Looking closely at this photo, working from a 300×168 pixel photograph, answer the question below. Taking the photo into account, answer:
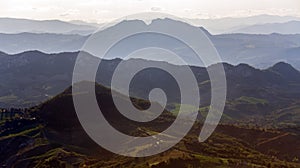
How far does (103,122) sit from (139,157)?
50.6 meters

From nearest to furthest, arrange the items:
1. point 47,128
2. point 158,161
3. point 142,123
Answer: point 158,161, point 47,128, point 142,123

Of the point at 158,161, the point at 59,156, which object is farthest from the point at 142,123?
the point at 158,161

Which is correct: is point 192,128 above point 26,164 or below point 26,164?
above

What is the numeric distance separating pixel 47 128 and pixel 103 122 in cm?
2141

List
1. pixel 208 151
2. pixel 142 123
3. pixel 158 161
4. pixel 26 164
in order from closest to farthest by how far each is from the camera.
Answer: pixel 158 161 < pixel 26 164 < pixel 208 151 < pixel 142 123

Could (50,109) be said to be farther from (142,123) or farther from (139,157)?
(139,157)

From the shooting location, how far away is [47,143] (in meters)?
144

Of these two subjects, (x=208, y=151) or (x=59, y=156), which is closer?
(x=59, y=156)

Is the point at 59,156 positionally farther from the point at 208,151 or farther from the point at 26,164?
the point at 208,151

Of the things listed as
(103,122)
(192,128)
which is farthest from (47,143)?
(192,128)

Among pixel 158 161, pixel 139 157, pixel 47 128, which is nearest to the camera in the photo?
pixel 158 161

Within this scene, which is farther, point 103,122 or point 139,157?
point 103,122

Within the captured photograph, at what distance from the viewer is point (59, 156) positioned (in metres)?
128

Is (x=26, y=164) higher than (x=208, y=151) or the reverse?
the reverse
